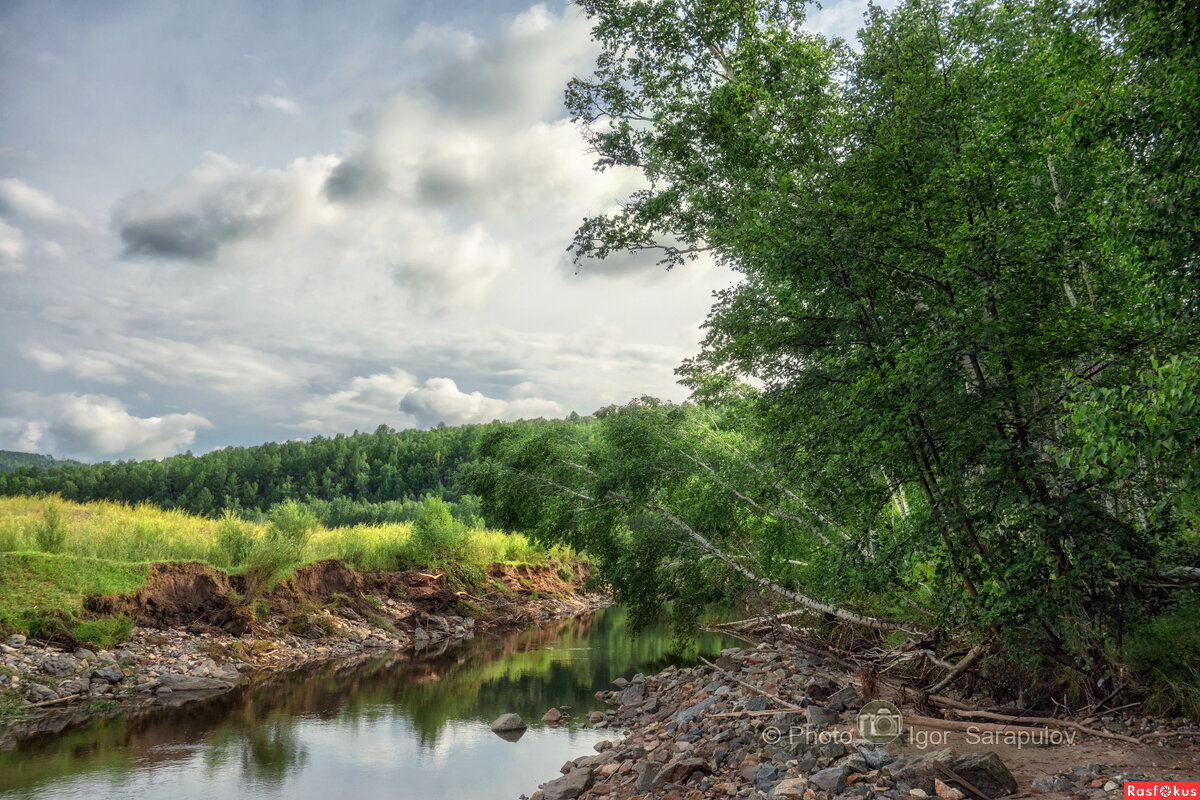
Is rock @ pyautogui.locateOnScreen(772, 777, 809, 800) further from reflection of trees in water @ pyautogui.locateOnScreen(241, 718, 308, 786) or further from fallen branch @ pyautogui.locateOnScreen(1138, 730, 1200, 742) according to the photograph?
reflection of trees in water @ pyautogui.locateOnScreen(241, 718, 308, 786)

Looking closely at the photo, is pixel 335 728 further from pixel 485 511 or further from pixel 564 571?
pixel 564 571

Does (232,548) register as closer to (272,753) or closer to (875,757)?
(272,753)

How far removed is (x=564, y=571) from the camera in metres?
36.7

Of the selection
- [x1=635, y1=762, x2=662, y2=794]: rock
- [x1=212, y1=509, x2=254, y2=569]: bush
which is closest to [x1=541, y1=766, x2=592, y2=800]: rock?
[x1=635, y1=762, x2=662, y2=794]: rock

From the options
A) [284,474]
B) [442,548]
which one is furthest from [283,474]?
[442,548]

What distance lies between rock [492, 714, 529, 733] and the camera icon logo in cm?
649

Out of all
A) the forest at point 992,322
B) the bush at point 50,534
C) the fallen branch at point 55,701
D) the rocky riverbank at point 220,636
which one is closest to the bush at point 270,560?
the rocky riverbank at point 220,636

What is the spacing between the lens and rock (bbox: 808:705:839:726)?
7.72 m

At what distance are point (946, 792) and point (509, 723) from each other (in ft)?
27.5

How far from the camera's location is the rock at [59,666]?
12758mm

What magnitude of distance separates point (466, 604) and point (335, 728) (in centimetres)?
1545

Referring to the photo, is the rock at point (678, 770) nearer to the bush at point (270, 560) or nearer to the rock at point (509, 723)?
the rock at point (509, 723)

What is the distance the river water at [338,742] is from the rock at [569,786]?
871mm

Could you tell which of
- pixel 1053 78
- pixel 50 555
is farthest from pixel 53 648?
pixel 1053 78
